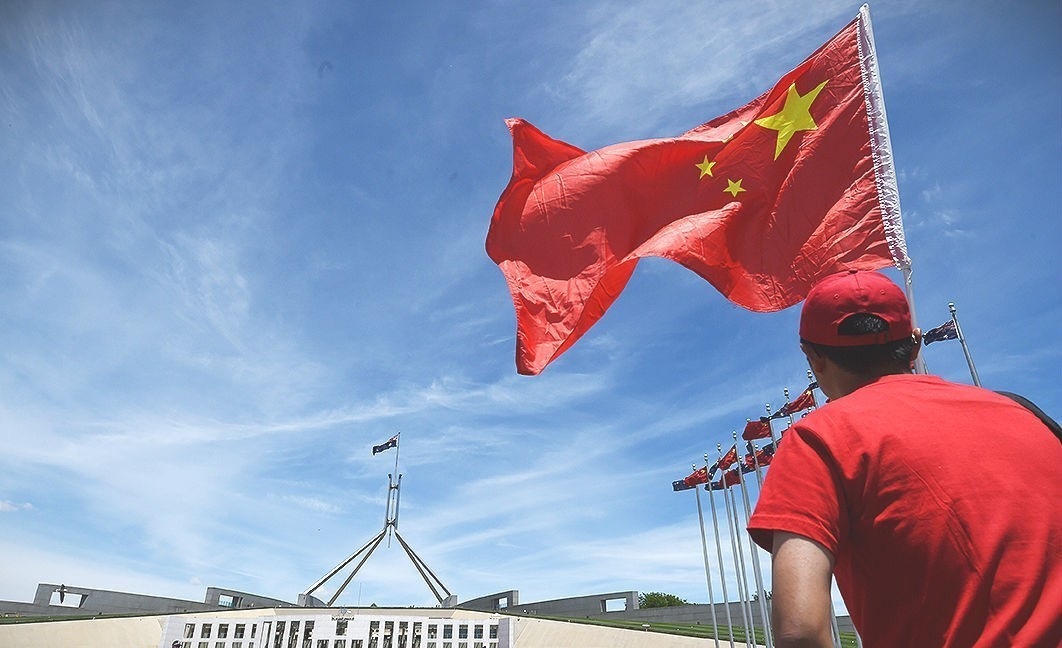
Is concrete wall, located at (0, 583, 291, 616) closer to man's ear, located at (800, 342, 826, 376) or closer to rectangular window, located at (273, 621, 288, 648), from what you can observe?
rectangular window, located at (273, 621, 288, 648)

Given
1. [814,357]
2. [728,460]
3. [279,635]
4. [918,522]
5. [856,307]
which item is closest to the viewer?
[918,522]

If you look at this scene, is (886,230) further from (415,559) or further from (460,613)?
(415,559)

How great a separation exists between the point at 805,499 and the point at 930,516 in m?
0.21

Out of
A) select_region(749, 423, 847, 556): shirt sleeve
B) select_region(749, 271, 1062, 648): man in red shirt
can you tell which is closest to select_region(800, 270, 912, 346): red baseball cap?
select_region(749, 271, 1062, 648): man in red shirt

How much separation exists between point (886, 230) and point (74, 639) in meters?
35.5

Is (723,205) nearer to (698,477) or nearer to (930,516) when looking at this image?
(930,516)

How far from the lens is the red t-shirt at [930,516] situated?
1.11 metres

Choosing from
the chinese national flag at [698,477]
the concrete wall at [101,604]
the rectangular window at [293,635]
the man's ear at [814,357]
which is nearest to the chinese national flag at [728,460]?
the chinese national flag at [698,477]

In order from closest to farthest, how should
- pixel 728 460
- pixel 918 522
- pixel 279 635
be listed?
pixel 918 522 → pixel 728 460 → pixel 279 635

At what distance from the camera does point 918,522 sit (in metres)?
1.16

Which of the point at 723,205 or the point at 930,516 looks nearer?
the point at 930,516

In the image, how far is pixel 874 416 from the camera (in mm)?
1260

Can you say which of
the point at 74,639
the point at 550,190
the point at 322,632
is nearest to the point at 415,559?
the point at 322,632

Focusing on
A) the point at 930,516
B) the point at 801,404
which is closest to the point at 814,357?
the point at 930,516
